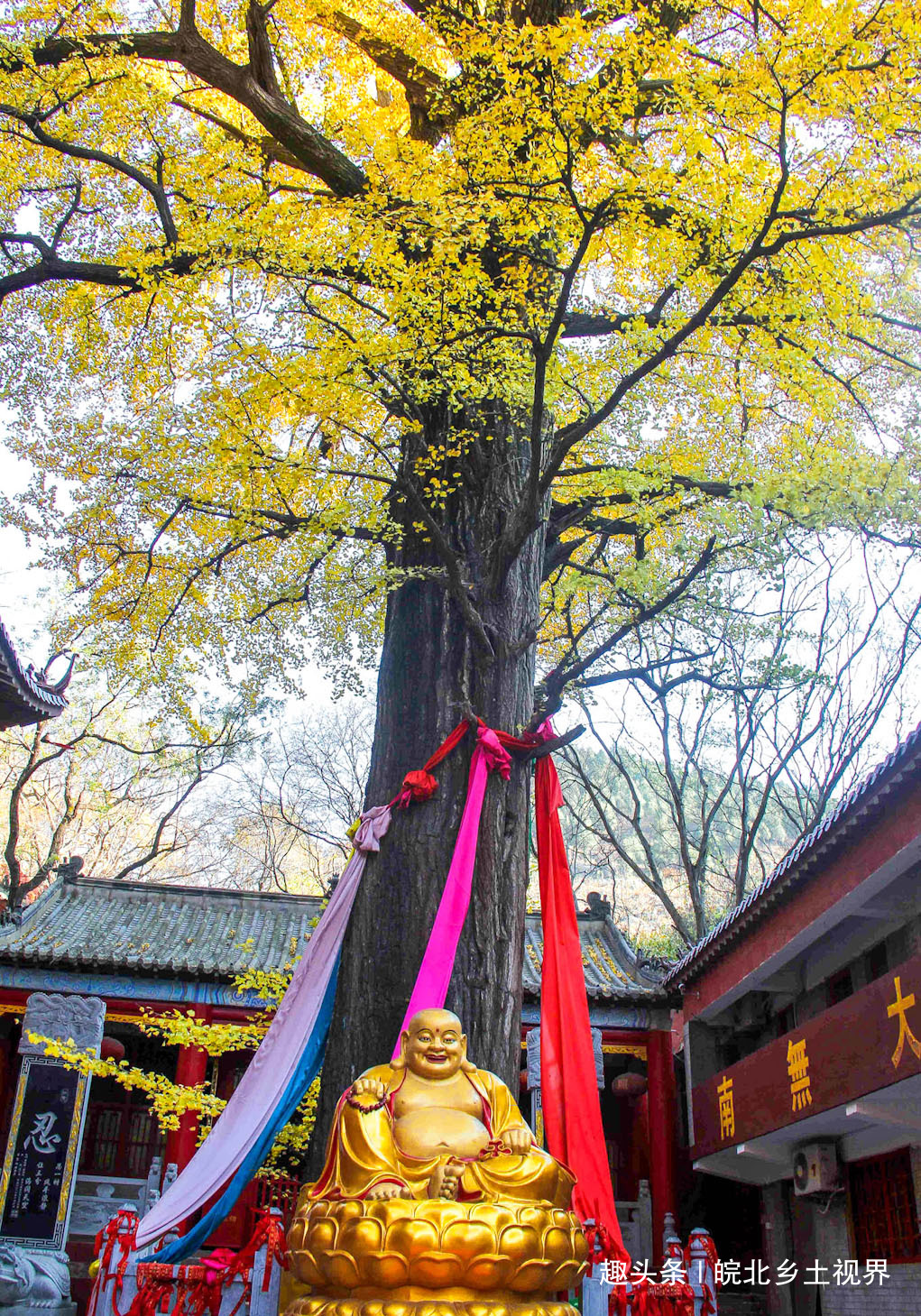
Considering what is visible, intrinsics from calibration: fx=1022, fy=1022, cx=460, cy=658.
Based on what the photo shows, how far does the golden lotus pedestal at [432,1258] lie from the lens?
116 inches

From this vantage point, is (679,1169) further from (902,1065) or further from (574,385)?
(574,385)

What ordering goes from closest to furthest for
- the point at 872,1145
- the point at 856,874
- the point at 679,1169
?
the point at 856,874, the point at 872,1145, the point at 679,1169

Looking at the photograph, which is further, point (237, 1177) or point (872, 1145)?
point (872, 1145)

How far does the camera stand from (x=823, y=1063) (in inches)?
290

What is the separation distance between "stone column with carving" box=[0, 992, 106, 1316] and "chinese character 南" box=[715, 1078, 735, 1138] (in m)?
5.74

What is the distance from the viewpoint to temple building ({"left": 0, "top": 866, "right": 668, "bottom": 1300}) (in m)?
10.8

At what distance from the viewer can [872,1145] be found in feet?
27.3

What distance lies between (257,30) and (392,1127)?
5.63 meters

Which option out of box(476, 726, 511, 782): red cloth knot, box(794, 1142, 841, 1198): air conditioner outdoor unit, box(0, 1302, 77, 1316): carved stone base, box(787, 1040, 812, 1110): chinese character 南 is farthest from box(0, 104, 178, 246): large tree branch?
box(794, 1142, 841, 1198): air conditioner outdoor unit

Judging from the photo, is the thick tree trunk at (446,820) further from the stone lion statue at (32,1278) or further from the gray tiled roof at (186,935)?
the gray tiled roof at (186,935)

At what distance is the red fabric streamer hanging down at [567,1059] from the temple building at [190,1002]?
18.6 ft

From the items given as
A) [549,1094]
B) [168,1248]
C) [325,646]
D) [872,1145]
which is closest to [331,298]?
[325,646]

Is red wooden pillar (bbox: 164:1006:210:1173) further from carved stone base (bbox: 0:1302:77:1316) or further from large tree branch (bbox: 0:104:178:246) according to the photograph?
large tree branch (bbox: 0:104:178:246)

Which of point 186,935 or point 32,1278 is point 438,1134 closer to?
point 32,1278
